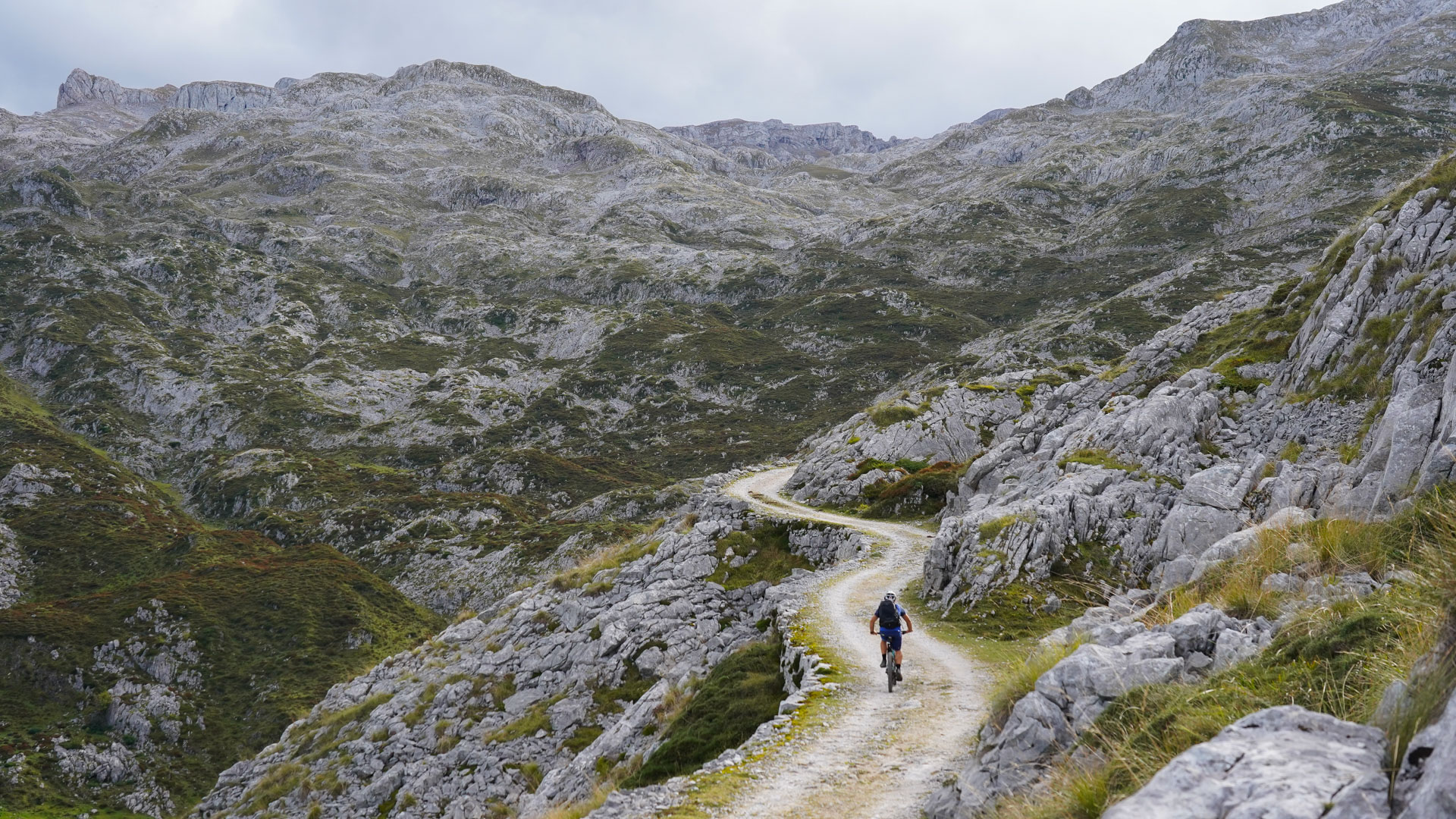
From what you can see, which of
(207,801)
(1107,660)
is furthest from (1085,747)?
(207,801)

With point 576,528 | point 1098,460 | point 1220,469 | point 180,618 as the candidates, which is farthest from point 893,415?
point 180,618

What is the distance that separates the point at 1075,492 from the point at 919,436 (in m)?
28.4

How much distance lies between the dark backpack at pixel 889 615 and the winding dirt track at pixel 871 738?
1553 millimetres

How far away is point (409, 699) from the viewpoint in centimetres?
3416

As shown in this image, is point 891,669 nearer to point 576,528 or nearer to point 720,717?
point 720,717

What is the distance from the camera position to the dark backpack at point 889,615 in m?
16.4

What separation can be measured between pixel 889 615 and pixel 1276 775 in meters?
11.8

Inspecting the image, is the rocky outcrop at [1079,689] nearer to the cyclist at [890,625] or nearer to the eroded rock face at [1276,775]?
the eroded rock face at [1276,775]

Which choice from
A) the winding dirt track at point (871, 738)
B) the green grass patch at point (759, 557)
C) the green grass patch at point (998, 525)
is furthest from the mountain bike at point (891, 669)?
the green grass patch at point (759, 557)

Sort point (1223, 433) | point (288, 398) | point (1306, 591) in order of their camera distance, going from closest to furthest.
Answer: point (1306, 591) → point (1223, 433) → point (288, 398)

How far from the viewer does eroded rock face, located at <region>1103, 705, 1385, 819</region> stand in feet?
14.4

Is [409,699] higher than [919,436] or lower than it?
lower

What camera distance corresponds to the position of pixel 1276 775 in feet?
16.0

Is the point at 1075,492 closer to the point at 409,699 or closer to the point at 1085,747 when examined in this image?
the point at 1085,747
